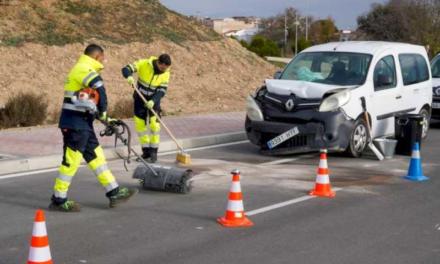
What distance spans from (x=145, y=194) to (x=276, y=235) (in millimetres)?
2428

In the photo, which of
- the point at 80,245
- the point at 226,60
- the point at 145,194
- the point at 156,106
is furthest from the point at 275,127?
the point at 226,60

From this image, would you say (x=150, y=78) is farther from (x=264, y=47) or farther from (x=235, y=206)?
(x=264, y=47)

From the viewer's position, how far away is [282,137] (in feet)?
38.6

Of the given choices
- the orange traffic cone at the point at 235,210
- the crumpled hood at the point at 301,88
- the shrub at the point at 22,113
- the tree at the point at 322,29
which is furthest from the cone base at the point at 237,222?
the tree at the point at 322,29

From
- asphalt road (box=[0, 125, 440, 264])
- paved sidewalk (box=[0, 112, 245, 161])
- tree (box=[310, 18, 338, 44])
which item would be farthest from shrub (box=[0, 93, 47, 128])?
tree (box=[310, 18, 338, 44])

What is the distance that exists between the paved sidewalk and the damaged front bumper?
Answer: 244 cm

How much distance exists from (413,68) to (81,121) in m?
7.84

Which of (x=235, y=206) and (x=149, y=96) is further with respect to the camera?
(x=149, y=96)

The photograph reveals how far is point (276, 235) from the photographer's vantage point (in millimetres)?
7293

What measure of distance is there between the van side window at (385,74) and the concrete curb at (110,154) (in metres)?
3.20

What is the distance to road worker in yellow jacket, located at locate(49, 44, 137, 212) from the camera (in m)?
7.99

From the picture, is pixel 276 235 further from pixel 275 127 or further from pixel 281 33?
pixel 281 33

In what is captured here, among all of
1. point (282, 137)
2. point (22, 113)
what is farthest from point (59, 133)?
point (282, 137)

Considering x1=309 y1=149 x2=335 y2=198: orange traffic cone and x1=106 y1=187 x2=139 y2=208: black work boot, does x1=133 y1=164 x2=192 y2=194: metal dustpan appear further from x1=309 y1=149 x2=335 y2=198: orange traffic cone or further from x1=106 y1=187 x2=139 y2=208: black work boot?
x1=309 y1=149 x2=335 y2=198: orange traffic cone
